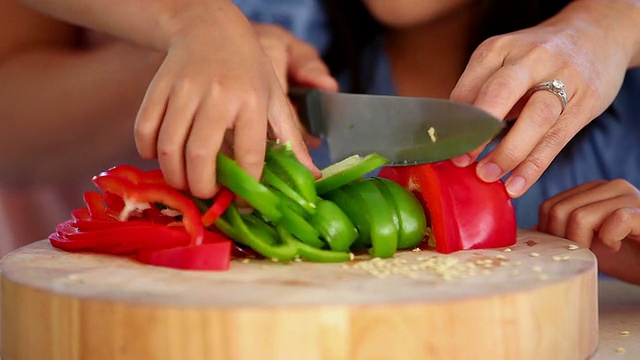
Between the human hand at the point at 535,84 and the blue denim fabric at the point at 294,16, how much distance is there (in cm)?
84

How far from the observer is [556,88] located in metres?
1.21

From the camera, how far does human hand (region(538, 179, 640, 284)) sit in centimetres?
133

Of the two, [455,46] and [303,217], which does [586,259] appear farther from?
[455,46]

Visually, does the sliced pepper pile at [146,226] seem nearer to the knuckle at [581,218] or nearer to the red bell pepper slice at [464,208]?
the red bell pepper slice at [464,208]

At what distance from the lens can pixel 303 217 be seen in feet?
3.65

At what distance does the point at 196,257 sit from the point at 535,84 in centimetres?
55

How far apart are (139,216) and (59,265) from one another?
0.17 metres

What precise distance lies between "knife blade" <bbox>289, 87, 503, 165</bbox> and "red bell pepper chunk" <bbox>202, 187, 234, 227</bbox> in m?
0.29

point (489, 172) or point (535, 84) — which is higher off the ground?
point (535, 84)

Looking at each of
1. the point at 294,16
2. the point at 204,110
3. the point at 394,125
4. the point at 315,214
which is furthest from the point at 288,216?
the point at 294,16

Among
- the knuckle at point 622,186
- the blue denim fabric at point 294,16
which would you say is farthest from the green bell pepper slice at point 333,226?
the blue denim fabric at point 294,16

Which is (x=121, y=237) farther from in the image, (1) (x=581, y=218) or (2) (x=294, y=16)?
(2) (x=294, y=16)

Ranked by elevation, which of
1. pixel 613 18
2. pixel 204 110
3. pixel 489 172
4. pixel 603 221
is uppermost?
pixel 613 18

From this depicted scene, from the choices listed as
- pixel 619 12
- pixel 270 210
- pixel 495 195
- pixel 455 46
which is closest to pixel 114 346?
pixel 270 210
